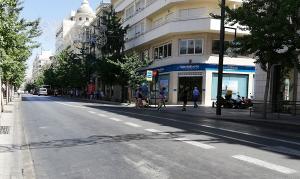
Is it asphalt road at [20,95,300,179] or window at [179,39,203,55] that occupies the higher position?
window at [179,39,203,55]

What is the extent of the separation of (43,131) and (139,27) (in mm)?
44794

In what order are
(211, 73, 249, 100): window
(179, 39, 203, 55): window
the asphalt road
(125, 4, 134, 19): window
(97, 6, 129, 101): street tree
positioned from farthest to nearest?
(125, 4, 134, 19): window
(97, 6, 129, 101): street tree
(211, 73, 249, 100): window
(179, 39, 203, 55): window
the asphalt road

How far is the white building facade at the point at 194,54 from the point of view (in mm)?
45594

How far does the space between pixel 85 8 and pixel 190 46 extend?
101 meters

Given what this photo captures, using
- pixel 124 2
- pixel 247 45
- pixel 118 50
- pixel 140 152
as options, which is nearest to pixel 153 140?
pixel 140 152

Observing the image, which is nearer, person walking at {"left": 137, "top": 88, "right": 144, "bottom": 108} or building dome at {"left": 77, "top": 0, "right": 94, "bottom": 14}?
person walking at {"left": 137, "top": 88, "right": 144, "bottom": 108}

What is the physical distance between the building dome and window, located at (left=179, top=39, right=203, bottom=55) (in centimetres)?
9881

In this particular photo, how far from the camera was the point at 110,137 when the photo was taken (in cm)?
1347

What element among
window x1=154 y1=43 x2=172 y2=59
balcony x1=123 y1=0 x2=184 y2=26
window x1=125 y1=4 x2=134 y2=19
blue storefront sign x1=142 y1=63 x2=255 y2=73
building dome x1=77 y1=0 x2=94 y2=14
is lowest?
blue storefront sign x1=142 y1=63 x2=255 y2=73

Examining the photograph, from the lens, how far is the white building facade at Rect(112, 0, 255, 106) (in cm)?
4559

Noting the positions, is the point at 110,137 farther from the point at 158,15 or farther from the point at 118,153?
the point at 158,15

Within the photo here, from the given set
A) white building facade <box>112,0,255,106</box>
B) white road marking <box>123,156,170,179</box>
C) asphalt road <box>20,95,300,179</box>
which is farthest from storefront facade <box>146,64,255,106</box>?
white road marking <box>123,156,170,179</box>

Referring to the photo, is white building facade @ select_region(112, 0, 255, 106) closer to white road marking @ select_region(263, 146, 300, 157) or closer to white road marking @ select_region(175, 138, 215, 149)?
white road marking @ select_region(175, 138, 215, 149)

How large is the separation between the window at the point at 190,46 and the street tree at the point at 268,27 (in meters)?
20.4
